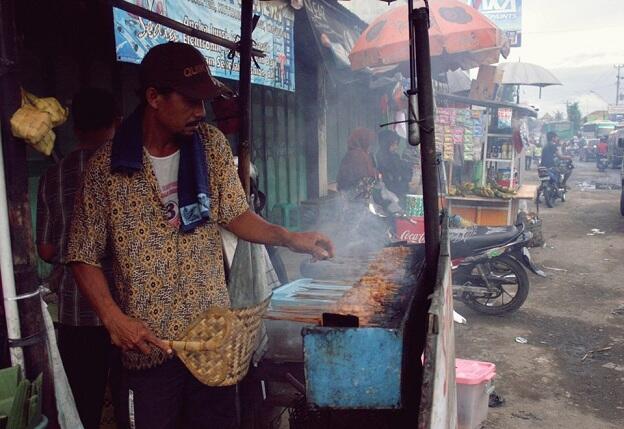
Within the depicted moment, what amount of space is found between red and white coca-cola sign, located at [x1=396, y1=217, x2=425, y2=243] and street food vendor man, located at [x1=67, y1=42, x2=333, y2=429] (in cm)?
504

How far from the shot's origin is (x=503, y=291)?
644 cm

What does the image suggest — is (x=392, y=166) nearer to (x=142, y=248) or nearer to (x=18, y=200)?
(x=142, y=248)

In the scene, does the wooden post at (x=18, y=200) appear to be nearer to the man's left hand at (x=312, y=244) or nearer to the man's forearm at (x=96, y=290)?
the man's forearm at (x=96, y=290)

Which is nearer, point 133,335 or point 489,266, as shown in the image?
point 133,335

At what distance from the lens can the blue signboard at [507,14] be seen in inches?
939

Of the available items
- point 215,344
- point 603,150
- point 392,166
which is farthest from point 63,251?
point 603,150

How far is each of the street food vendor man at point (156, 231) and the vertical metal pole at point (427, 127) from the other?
1000 mm

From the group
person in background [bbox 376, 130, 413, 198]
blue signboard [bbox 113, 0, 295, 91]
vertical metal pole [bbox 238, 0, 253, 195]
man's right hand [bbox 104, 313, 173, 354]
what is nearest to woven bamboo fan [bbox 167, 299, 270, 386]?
man's right hand [bbox 104, 313, 173, 354]

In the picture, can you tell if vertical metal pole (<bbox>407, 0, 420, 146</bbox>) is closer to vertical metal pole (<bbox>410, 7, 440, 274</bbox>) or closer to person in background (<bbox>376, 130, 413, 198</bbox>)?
vertical metal pole (<bbox>410, 7, 440, 274</bbox>)

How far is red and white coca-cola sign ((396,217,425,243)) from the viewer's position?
7074 millimetres

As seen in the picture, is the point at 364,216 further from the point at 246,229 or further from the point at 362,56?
the point at 246,229

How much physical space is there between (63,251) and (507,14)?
83.8 feet

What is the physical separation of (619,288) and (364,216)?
3.82 m

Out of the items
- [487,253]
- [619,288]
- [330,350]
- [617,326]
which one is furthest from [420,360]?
[619,288]
